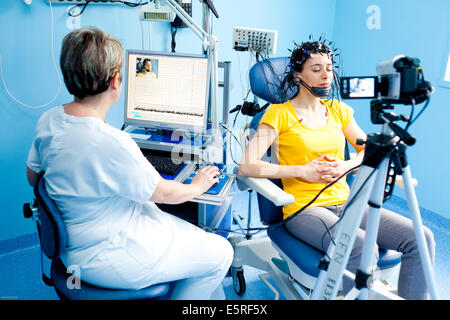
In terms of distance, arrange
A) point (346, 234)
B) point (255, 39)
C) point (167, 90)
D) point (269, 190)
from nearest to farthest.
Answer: point (346, 234) < point (269, 190) < point (167, 90) < point (255, 39)

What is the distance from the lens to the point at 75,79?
0.88m

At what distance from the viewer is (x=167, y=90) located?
1.50 meters

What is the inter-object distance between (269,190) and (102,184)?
573 mm

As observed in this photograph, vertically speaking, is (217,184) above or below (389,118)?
below

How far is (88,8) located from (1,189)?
1.10 meters

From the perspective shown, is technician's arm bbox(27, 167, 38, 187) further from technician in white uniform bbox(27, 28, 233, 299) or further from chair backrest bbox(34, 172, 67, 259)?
chair backrest bbox(34, 172, 67, 259)

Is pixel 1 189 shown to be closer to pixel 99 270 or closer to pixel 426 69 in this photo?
pixel 99 270

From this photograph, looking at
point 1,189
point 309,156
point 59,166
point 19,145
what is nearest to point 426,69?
point 309,156

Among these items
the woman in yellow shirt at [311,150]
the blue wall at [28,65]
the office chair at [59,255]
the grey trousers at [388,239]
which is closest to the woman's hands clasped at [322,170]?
the woman in yellow shirt at [311,150]

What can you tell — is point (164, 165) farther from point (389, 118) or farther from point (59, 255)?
point (389, 118)

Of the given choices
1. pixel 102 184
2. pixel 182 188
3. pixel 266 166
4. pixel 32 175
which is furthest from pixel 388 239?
pixel 32 175

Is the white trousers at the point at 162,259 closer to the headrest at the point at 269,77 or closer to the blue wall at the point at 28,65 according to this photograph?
the headrest at the point at 269,77

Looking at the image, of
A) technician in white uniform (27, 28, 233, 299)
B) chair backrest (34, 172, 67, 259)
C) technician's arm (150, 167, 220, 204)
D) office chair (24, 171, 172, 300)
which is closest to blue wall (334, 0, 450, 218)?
technician's arm (150, 167, 220, 204)

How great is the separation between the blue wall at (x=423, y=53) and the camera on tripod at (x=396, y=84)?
167 centimetres
